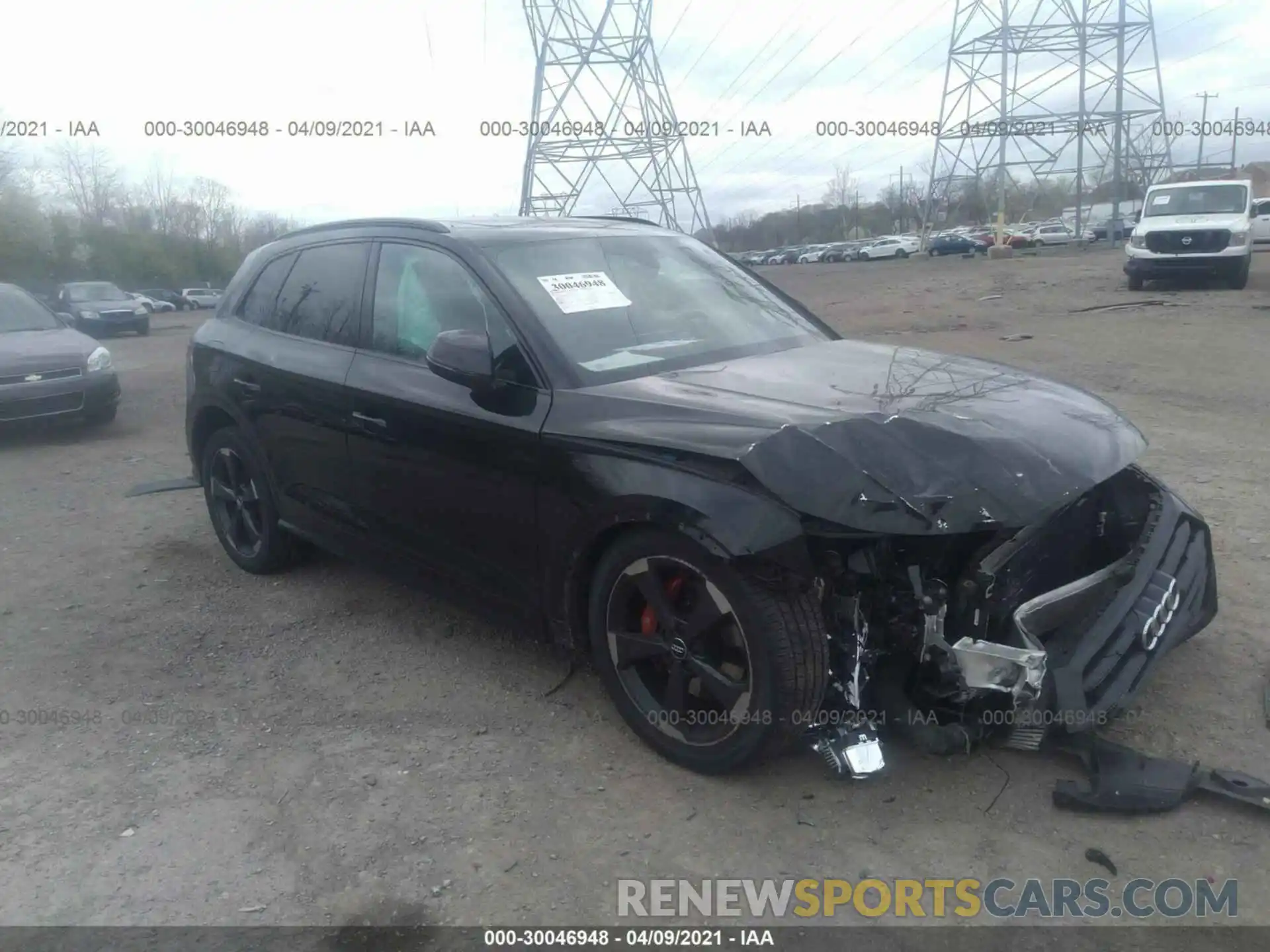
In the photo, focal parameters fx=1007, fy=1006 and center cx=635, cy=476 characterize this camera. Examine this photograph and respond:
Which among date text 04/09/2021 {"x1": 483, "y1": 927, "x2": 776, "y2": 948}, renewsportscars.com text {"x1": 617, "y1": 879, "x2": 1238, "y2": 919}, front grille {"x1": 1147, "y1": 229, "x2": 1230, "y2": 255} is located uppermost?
front grille {"x1": 1147, "y1": 229, "x2": 1230, "y2": 255}

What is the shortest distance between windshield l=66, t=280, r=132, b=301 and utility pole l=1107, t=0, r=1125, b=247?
34.6 meters

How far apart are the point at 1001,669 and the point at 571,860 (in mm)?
1306

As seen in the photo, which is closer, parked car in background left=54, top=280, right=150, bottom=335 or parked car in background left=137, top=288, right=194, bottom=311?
parked car in background left=54, top=280, right=150, bottom=335

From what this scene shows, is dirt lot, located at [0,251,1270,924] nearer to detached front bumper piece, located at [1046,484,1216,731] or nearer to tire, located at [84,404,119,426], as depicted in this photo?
detached front bumper piece, located at [1046,484,1216,731]

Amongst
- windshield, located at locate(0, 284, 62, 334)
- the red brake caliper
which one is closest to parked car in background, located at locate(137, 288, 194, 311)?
windshield, located at locate(0, 284, 62, 334)

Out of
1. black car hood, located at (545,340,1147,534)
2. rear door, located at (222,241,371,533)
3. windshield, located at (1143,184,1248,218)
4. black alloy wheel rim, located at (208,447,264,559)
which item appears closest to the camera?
black car hood, located at (545,340,1147,534)

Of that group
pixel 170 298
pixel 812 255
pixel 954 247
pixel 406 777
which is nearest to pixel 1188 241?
pixel 406 777

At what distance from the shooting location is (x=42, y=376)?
899 centimetres

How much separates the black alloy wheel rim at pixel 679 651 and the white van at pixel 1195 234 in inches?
715

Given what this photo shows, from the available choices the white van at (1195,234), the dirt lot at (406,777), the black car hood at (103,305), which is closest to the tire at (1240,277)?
the white van at (1195,234)

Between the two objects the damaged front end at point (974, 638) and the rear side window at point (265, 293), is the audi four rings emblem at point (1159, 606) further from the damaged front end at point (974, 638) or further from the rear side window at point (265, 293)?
the rear side window at point (265, 293)

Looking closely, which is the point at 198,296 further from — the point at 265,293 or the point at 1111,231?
the point at 265,293

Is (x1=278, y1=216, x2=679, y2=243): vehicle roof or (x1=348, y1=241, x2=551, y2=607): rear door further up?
(x1=278, y1=216, x2=679, y2=243): vehicle roof

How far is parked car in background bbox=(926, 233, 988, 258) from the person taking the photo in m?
49.5
